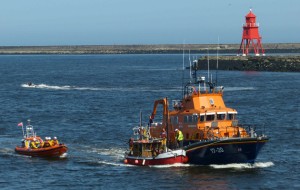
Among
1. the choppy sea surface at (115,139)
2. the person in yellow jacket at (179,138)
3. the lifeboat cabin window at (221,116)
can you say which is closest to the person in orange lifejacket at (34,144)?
the choppy sea surface at (115,139)

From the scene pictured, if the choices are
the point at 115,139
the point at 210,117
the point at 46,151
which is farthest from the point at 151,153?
the point at 115,139

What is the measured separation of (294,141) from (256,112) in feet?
60.3

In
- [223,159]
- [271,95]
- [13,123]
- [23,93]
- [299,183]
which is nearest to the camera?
[299,183]

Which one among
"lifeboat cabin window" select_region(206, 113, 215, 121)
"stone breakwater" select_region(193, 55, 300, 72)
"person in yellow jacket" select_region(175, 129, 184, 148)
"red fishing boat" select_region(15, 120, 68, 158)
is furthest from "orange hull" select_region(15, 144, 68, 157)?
"stone breakwater" select_region(193, 55, 300, 72)

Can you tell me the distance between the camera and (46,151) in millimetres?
48156

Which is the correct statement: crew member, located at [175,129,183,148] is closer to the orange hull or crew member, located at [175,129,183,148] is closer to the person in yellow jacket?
the person in yellow jacket

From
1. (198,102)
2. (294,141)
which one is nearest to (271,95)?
(294,141)

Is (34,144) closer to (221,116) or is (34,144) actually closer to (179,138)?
(179,138)

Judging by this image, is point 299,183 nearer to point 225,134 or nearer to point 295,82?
point 225,134

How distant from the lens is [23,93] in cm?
10188

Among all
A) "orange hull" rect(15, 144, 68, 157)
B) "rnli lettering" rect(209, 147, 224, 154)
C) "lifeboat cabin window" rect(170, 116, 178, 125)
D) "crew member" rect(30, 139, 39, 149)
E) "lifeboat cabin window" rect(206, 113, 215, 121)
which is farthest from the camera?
"crew member" rect(30, 139, 39, 149)

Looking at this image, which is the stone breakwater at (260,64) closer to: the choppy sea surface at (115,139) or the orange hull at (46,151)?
the choppy sea surface at (115,139)

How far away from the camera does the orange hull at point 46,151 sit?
1879 inches

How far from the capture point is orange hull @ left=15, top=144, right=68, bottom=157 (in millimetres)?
47719
